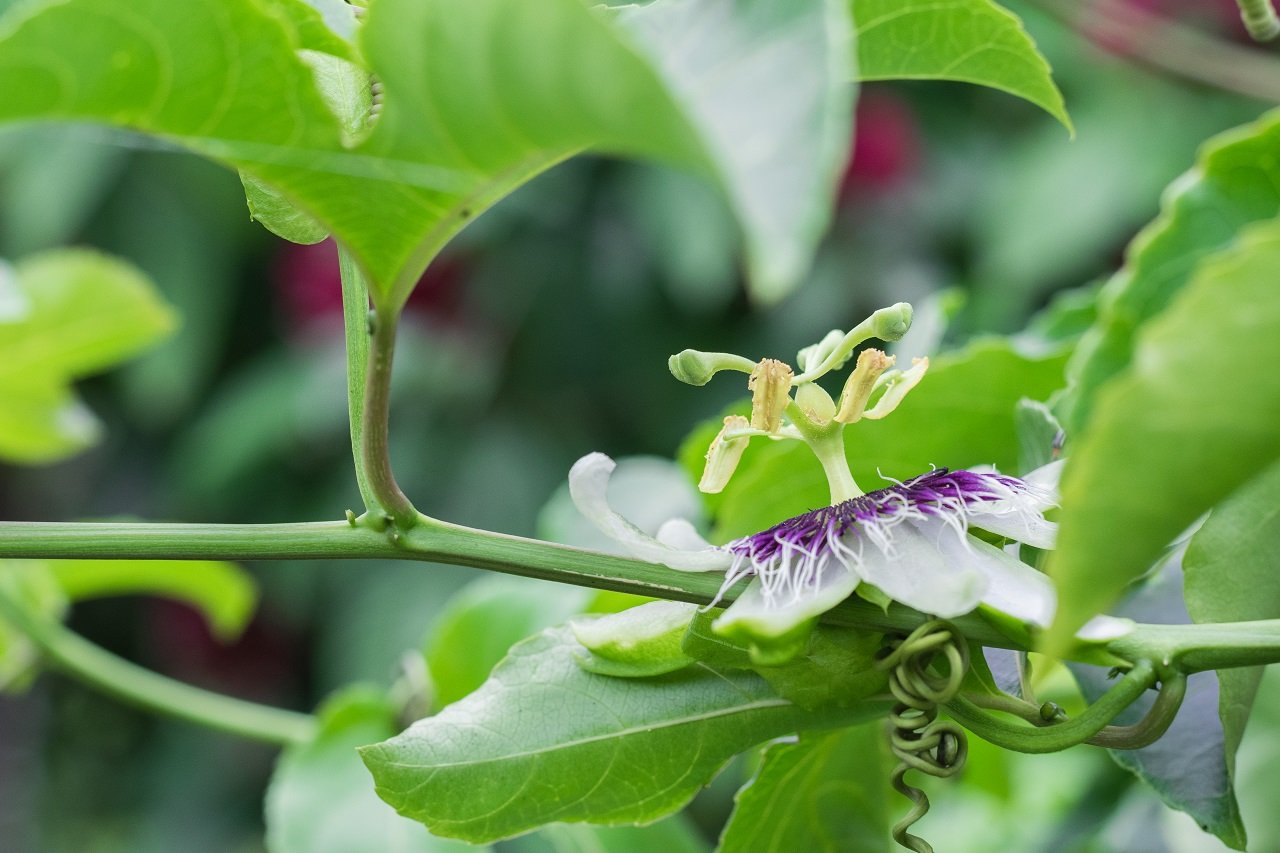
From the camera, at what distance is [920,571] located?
278mm

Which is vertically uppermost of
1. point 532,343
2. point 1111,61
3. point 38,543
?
point 38,543

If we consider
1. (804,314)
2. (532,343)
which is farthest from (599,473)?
(532,343)

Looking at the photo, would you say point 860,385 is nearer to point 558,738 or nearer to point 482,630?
point 558,738

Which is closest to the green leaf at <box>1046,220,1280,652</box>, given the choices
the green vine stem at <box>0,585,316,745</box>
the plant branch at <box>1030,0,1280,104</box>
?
the green vine stem at <box>0,585,316,745</box>

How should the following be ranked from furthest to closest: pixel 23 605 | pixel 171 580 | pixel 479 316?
1. pixel 479 316
2. pixel 171 580
3. pixel 23 605

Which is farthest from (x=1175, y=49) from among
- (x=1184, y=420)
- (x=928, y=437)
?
(x=1184, y=420)

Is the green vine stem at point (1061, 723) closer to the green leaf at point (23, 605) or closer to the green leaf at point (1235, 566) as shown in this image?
the green leaf at point (1235, 566)

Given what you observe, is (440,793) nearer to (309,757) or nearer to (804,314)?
(309,757)

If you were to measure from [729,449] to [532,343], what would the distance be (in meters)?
1.27

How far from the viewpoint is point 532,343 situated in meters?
1.59

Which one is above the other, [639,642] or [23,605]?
[639,642]

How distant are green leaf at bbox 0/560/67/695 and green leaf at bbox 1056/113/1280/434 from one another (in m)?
0.44

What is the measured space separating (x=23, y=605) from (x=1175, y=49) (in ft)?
3.03

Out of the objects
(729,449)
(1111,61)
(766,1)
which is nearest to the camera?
(766,1)
